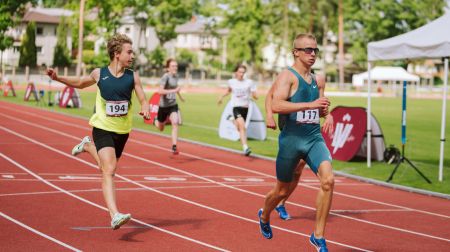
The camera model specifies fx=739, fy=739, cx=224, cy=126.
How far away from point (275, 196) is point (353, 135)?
912 centimetres

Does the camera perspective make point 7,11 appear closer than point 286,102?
No

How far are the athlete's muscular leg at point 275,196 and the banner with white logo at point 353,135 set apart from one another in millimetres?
8634

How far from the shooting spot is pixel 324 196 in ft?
22.6

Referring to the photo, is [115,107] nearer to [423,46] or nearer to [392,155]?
[423,46]

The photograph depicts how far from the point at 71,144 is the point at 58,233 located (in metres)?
10.7

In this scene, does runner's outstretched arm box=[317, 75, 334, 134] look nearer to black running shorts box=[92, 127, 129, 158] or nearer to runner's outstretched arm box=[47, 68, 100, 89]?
black running shorts box=[92, 127, 129, 158]

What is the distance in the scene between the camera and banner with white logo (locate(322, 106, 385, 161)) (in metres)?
16.2

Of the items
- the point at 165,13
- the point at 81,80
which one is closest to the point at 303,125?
the point at 81,80

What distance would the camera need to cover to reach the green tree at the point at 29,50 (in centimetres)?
8494

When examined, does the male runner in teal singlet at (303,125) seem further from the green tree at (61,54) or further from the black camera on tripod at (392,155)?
the green tree at (61,54)

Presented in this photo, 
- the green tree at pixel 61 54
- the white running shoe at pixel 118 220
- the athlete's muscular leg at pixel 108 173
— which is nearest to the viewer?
the white running shoe at pixel 118 220

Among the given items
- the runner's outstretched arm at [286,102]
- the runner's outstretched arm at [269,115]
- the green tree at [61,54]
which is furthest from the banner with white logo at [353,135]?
the green tree at [61,54]

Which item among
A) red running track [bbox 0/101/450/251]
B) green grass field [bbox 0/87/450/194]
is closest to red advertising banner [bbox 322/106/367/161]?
green grass field [bbox 0/87/450/194]

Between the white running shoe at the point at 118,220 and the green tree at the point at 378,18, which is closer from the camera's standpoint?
the white running shoe at the point at 118,220
